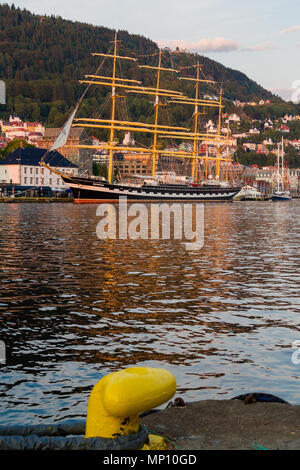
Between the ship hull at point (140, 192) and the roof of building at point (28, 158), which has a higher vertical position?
the roof of building at point (28, 158)

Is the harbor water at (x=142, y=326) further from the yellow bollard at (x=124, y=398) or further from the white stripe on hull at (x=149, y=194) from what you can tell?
the white stripe on hull at (x=149, y=194)

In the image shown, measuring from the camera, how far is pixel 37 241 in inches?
1410

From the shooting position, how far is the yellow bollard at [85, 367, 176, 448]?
4902 millimetres

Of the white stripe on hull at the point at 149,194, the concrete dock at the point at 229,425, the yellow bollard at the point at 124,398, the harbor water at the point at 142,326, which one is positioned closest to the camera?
the yellow bollard at the point at 124,398

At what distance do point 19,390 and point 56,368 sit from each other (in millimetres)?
1178

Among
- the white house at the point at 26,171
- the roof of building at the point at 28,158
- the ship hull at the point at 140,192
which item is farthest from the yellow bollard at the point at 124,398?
the roof of building at the point at 28,158

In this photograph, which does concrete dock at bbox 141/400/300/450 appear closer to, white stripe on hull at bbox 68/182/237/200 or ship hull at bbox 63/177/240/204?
ship hull at bbox 63/177/240/204

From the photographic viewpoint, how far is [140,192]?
126 meters

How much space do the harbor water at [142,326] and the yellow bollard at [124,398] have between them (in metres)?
2.87

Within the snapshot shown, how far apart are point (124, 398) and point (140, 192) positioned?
121214 mm

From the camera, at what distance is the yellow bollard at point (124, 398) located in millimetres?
4902

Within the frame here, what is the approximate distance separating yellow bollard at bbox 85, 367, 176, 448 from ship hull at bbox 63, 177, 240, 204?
108m

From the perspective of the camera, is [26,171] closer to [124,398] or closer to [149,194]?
[149,194]

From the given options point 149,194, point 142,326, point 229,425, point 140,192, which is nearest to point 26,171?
point 140,192
